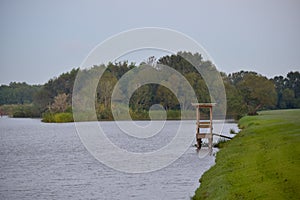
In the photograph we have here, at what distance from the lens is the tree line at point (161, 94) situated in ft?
323

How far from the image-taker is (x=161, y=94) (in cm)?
10350

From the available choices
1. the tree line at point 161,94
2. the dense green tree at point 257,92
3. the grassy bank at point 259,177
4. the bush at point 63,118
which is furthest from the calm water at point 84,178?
the dense green tree at point 257,92

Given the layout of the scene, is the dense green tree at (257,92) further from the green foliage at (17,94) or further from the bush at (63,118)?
the green foliage at (17,94)

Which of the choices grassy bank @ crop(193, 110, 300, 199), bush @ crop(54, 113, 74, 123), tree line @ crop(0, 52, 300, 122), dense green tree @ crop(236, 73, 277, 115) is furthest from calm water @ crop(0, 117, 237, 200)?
dense green tree @ crop(236, 73, 277, 115)

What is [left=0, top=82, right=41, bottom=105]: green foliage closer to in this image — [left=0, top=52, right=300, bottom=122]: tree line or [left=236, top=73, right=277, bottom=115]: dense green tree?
[left=0, top=52, right=300, bottom=122]: tree line

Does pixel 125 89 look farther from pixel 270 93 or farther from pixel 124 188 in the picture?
pixel 124 188

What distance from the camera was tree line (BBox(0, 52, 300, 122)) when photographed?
98500 mm

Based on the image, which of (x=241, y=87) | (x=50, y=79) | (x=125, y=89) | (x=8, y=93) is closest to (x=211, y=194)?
(x=125, y=89)

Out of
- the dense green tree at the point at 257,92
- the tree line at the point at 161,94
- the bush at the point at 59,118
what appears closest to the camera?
the bush at the point at 59,118

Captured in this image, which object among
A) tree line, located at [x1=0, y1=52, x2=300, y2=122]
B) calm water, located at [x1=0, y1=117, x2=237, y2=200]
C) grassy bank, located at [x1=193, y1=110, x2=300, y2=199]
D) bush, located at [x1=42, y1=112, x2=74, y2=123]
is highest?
tree line, located at [x1=0, y1=52, x2=300, y2=122]

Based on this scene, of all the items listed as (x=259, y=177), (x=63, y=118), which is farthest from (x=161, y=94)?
(x=259, y=177)

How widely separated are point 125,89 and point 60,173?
7580cm

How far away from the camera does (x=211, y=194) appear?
16.7m

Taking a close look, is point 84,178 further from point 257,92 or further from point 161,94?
point 257,92
